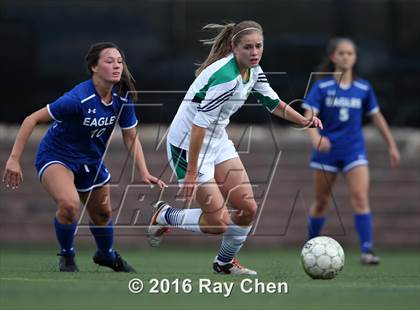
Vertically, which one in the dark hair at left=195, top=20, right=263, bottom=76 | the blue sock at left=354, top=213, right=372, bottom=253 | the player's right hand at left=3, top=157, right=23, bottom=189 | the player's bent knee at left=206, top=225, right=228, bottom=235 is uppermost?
the dark hair at left=195, top=20, right=263, bottom=76

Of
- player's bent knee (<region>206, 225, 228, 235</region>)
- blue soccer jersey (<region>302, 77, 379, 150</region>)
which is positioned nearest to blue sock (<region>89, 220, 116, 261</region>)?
player's bent knee (<region>206, 225, 228, 235</region>)

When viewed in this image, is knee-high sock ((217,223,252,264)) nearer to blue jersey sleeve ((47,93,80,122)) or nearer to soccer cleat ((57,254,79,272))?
soccer cleat ((57,254,79,272))

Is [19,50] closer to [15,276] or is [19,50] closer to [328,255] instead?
[15,276]

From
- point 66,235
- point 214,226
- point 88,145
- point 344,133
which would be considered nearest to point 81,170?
point 88,145

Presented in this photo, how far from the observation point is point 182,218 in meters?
8.32

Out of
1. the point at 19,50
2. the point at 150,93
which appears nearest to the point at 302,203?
the point at 150,93

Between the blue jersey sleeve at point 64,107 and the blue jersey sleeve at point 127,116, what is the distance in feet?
1.38

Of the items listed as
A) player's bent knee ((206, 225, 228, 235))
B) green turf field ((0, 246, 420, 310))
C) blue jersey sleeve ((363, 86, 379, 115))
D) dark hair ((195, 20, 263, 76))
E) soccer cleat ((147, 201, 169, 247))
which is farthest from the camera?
blue jersey sleeve ((363, 86, 379, 115))

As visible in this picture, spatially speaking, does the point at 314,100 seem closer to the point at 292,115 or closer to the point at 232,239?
the point at 292,115

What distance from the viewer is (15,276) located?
8.11 metres

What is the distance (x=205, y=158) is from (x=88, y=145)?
999mm

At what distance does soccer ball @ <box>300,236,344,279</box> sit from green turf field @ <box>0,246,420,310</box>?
0.10 meters

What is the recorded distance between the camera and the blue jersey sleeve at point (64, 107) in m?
8.13

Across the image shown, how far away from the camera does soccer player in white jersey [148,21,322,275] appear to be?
7805mm
